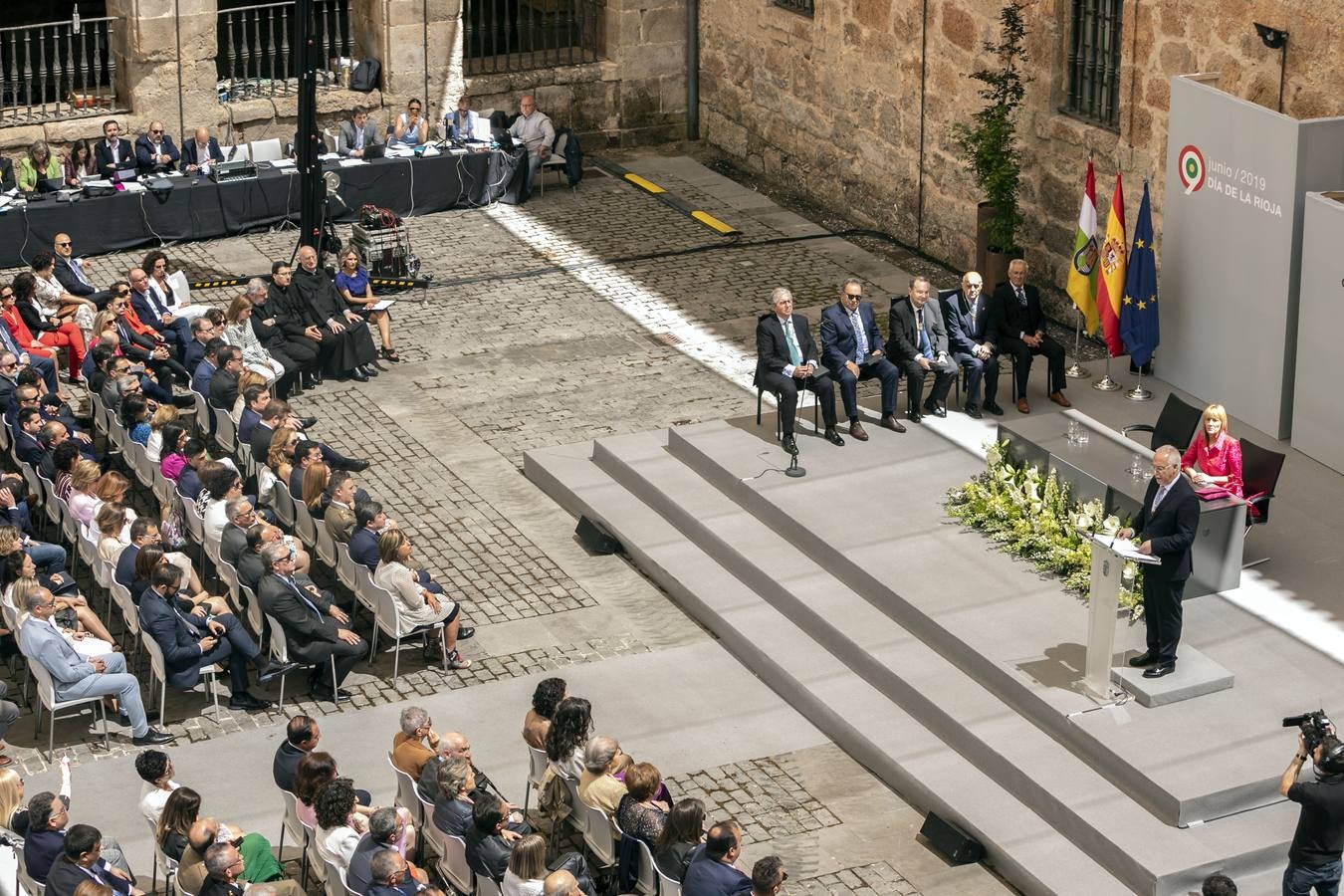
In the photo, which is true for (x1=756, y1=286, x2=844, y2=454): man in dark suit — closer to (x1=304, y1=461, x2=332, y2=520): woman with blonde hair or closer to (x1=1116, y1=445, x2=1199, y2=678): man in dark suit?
(x1=304, y1=461, x2=332, y2=520): woman with blonde hair

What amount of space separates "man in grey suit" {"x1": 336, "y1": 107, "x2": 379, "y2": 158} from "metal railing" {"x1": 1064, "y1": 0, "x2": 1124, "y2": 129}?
7820 millimetres

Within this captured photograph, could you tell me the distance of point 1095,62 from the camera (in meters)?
18.2

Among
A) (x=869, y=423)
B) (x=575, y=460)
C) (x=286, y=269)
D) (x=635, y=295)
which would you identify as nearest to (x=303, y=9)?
(x=286, y=269)

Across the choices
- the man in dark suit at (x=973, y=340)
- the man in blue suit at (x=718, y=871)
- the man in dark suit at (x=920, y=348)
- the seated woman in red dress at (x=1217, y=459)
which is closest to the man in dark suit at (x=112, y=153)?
the man in dark suit at (x=920, y=348)

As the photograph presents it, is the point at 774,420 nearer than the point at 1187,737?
No

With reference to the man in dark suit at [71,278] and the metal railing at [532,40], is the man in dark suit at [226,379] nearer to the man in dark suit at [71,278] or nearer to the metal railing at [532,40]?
the man in dark suit at [71,278]

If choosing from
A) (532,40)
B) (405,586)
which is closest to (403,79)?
(532,40)

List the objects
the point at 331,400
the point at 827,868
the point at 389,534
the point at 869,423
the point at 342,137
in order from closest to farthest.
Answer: the point at 827,868, the point at 389,534, the point at 869,423, the point at 331,400, the point at 342,137

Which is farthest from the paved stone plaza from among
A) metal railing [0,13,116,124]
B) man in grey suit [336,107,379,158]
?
metal railing [0,13,116,124]

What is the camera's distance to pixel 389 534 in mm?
12711

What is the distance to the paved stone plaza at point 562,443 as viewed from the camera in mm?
11781

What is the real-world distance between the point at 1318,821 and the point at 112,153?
15.4 meters

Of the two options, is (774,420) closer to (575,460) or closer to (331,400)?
(575,460)

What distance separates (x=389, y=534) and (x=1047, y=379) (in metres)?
6.46
